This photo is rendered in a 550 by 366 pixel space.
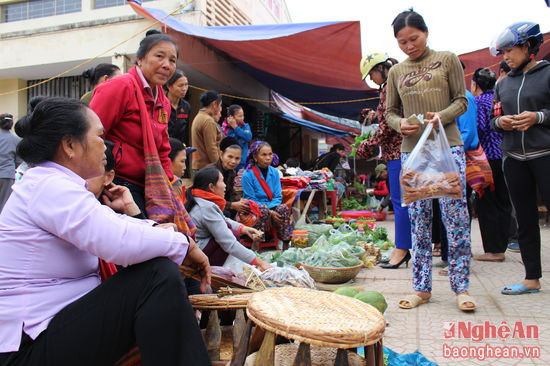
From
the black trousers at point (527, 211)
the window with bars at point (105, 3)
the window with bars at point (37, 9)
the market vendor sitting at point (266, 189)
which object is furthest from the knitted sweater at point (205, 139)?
the window with bars at point (37, 9)

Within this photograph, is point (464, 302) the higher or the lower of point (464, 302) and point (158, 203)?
the lower

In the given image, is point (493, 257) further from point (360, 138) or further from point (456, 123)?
point (360, 138)

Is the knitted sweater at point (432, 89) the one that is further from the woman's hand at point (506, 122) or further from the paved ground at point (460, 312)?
the paved ground at point (460, 312)

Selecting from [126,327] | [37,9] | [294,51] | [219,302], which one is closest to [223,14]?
[294,51]

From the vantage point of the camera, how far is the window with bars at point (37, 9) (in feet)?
30.7

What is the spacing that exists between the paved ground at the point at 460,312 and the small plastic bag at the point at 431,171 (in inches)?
30.3

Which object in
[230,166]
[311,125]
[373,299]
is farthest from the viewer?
[311,125]

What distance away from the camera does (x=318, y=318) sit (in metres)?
1.36

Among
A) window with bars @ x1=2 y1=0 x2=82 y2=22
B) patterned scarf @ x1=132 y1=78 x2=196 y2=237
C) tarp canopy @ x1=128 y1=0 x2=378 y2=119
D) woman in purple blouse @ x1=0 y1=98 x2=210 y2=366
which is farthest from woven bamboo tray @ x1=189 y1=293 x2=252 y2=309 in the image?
window with bars @ x1=2 y1=0 x2=82 y2=22

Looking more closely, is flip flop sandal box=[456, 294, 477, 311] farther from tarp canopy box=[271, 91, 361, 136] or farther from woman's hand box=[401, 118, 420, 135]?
tarp canopy box=[271, 91, 361, 136]

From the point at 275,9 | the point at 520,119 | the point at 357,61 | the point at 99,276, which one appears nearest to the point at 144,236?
the point at 99,276

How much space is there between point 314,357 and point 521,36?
268 centimetres

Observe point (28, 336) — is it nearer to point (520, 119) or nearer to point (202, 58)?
point (520, 119)

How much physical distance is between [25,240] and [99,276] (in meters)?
0.32
